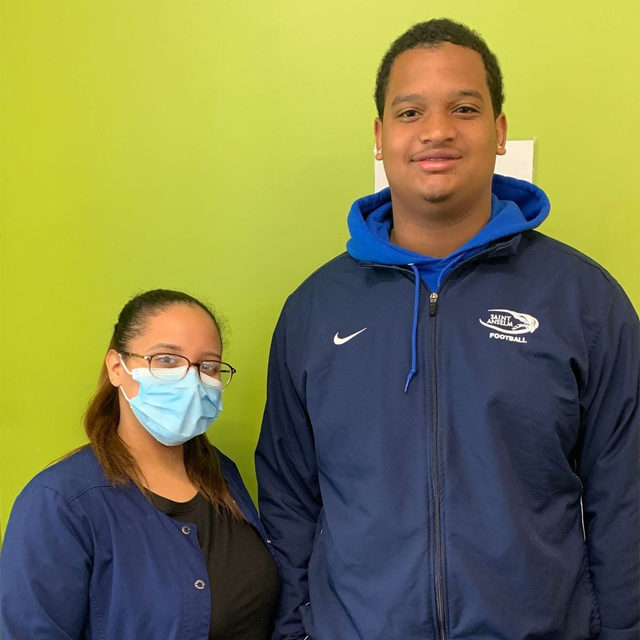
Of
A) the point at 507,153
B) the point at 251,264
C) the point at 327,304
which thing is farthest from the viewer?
the point at 251,264

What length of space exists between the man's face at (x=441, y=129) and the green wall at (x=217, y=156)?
1.27ft

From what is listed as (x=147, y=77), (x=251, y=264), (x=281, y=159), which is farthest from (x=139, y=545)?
(x=147, y=77)

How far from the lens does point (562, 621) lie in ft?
3.93

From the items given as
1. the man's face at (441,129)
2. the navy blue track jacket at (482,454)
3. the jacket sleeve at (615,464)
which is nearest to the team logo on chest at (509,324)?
the navy blue track jacket at (482,454)

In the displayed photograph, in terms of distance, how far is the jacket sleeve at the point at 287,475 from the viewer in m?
1.45

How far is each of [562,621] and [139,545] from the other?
802mm

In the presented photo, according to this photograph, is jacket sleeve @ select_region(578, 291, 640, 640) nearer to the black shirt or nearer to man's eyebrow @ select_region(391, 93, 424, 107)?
man's eyebrow @ select_region(391, 93, 424, 107)

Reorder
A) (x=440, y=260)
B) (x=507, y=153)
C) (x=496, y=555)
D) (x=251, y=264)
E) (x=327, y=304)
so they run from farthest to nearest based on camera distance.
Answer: (x=251, y=264)
(x=507, y=153)
(x=327, y=304)
(x=440, y=260)
(x=496, y=555)

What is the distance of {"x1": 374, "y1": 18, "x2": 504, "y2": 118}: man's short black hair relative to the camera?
1.32m

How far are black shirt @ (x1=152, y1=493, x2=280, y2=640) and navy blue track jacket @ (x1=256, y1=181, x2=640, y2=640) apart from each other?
9 centimetres

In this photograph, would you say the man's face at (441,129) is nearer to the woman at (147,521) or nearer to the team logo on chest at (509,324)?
the team logo on chest at (509,324)

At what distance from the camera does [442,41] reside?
131cm

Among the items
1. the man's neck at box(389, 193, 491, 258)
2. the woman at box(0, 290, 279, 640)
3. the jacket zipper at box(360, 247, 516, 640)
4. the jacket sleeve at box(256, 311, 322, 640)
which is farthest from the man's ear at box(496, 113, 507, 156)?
the woman at box(0, 290, 279, 640)

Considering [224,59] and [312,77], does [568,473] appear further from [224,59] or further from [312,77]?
[224,59]
